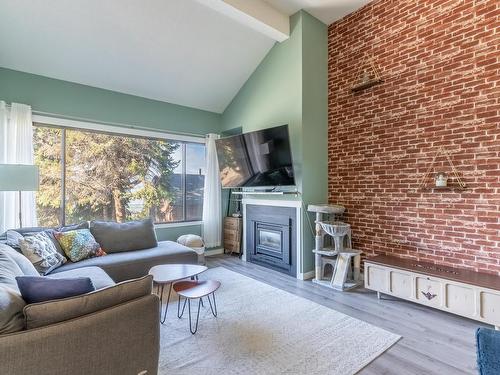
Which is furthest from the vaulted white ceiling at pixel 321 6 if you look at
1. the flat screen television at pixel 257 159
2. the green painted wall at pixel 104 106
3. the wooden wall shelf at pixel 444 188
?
the wooden wall shelf at pixel 444 188

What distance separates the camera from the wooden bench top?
2.45 meters

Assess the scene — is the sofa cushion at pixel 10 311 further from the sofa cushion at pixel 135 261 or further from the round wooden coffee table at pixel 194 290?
the sofa cushion at pixel 135 261

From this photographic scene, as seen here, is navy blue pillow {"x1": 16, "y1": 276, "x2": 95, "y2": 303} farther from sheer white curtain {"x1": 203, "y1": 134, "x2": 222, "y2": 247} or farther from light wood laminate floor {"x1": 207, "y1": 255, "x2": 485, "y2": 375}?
sheer white curtain {"x1": 203, "y1": 134, "x2": 222, "y2": 247}

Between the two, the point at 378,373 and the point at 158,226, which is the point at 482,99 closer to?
the point at 378,373

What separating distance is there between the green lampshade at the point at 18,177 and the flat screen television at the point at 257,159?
8.40 feet

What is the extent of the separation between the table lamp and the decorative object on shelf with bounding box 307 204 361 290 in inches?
129

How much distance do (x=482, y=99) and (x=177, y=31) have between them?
3732 mm

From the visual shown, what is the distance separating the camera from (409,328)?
2.44m

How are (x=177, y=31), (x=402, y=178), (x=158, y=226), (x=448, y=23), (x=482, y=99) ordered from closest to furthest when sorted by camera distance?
(x=482, y=99) < (x=448, y=23) < (x=402, y=178) < (x=177, y=31) < (x=158, y=226)

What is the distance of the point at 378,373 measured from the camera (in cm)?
185

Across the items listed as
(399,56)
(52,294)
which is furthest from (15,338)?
(399,56)

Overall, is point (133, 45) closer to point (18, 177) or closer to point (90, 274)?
point (18, 177)

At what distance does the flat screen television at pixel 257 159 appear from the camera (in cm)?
373

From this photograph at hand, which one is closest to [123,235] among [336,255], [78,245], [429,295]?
[78,245]
